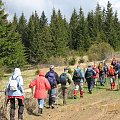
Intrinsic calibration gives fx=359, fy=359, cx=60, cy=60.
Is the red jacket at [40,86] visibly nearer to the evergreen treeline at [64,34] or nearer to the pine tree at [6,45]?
the pine tree at [6,45]

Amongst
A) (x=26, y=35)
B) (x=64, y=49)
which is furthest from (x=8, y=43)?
(x=26, y=35)

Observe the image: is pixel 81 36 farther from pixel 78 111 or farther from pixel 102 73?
pixel 78 111

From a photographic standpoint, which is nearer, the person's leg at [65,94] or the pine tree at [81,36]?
the person's leg at [65,94]

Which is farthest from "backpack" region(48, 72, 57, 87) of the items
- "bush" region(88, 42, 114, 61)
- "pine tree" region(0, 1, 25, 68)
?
"bush" region(88, 42, 114, 61)

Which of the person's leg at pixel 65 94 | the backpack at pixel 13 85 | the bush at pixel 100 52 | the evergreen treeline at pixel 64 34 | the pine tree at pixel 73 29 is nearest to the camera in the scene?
the backpack at pixel 13 85

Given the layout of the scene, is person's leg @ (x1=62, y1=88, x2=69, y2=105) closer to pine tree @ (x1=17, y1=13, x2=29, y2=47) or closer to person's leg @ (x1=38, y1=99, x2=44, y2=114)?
person's leg @ (x1=38, y1=99, x2=44, y2=114)

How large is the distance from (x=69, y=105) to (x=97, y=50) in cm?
4536

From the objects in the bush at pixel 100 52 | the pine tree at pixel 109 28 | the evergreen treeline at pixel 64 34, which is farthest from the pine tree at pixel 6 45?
the pine tree at pixel 109 28

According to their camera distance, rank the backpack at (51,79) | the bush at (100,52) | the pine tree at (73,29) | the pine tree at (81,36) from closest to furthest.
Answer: the backpack at (51,79) → the bush at (100,52) → the pine tree at (81,36) → the pine tree at (73,29)

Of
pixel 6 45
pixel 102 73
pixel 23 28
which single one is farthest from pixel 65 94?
pixel 23 28

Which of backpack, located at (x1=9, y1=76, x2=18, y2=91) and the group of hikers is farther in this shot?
the group of hikers

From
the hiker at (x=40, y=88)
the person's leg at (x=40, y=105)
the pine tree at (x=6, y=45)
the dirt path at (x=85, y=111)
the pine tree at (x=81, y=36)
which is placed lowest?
the dirt path at (x=85, y=111)

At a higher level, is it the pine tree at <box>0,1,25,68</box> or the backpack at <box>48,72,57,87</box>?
the pine tree at <box>0,1,25,68</box>

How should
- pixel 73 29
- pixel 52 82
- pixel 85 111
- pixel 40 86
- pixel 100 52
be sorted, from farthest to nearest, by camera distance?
1. pixel 73 29
2. pixel 100 52
3. pixel 52 82
4. pixel 85 111
5. pixel 40 86
